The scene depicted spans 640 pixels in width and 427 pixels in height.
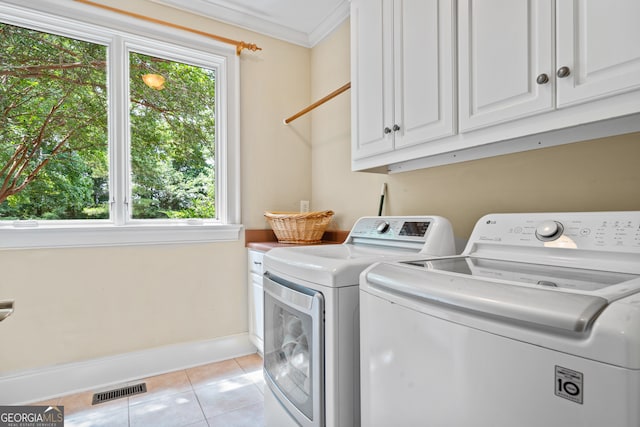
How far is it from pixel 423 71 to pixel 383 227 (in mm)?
712

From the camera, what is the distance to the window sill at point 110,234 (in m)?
1.89

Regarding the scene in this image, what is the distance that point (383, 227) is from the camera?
5.47 feet

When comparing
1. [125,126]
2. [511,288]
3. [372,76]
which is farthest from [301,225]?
[511,288]

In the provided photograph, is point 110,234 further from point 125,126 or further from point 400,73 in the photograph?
point 400,73

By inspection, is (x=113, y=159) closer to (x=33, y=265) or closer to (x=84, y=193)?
(x=84, y=193)

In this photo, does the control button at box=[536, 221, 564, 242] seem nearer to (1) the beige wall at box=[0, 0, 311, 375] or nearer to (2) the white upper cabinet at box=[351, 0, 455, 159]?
(2) the white upper cabinet at box=[351, 0, 455, 159]

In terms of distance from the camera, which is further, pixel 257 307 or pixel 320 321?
pixel 257 307

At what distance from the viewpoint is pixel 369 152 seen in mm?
1737

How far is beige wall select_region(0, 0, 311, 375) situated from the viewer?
6.34ft

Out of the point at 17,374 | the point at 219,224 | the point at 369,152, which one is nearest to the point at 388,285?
the point at 369,152

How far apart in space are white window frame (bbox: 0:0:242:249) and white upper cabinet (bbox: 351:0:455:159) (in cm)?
111

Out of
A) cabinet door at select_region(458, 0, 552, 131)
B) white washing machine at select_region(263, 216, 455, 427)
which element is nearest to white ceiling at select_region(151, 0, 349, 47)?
cabinet door at select_region(458, 0, 552, 131)

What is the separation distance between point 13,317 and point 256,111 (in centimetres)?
197

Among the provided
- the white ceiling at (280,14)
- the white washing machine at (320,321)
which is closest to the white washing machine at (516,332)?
the white washing machine at (320,321)
